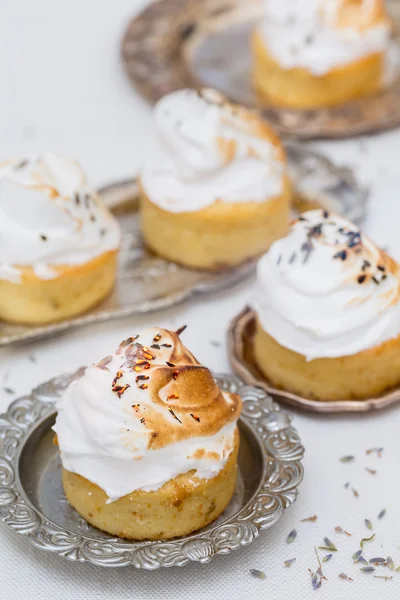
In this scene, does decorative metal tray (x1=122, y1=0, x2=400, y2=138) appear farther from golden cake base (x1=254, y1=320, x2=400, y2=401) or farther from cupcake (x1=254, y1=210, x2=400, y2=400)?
golden cake base (x1=254, y1=320, x2=400, y2=401)

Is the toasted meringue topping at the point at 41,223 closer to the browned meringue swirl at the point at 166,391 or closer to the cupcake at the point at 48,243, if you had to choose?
the cupcake at the point at 48,243

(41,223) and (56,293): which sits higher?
(41,223)

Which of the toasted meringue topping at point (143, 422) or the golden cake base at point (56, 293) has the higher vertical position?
the toasted meringue topping at point (143, 422)

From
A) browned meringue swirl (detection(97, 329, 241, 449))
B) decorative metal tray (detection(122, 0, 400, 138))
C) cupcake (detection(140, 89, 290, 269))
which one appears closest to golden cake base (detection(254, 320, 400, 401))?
browned meringue swirl (detection(97, 329, 241, 449))

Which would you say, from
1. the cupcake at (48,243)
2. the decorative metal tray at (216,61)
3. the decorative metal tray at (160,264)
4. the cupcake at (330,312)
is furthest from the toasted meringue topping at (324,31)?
the cupcake at (330,312)

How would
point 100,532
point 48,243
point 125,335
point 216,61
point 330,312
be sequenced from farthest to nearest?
point 216,61 < point 125,335 < point 48,243 < point 330,312 < point 100,532

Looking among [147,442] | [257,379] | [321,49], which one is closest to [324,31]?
[321,49]

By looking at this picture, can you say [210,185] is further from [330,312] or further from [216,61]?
[216,61]
